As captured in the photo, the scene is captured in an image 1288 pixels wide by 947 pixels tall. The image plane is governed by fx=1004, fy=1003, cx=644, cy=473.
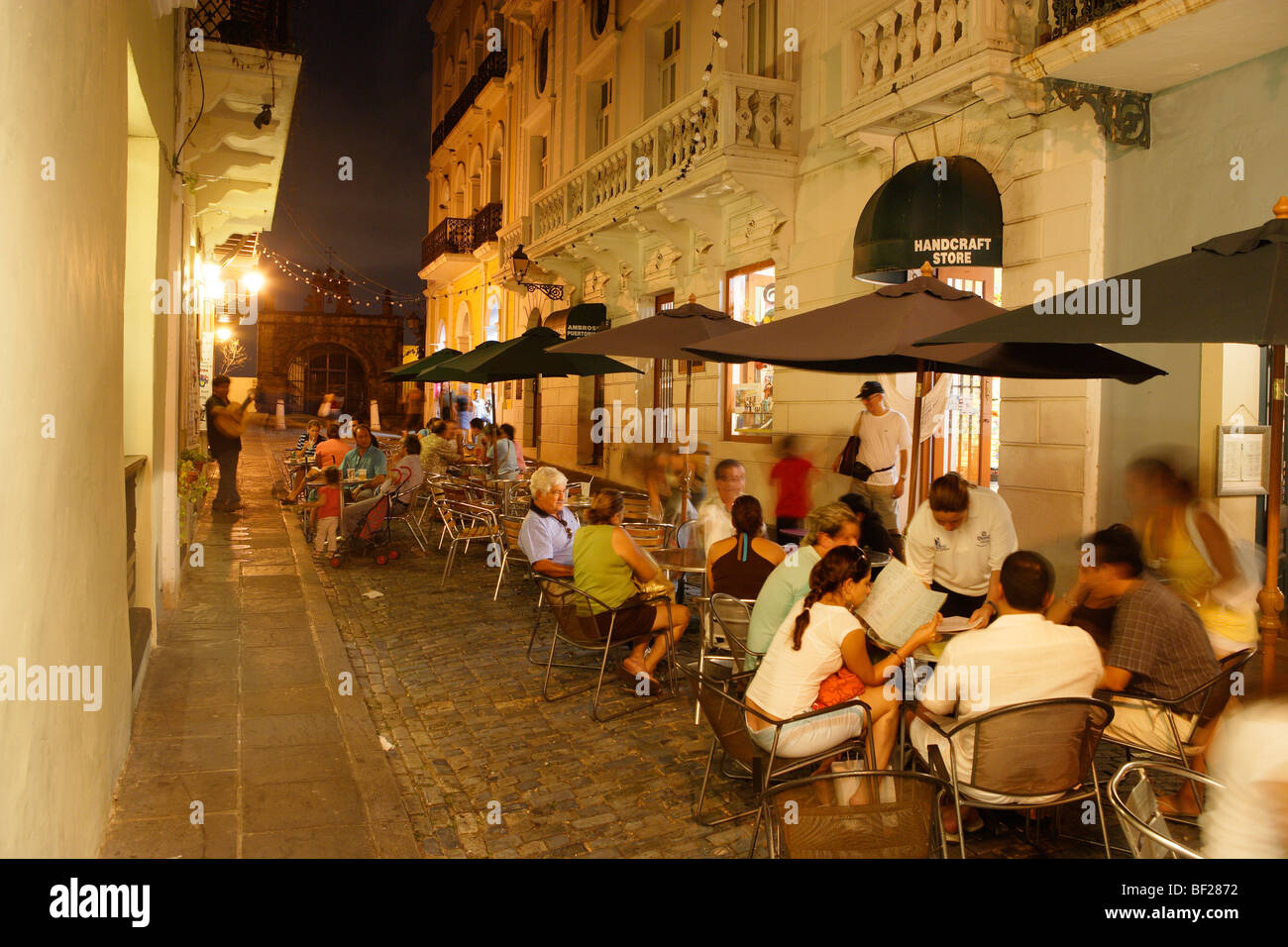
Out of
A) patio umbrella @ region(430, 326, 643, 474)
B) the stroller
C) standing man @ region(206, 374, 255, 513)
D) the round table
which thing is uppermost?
patio umbrella @ region(430, 326, 643, 474)

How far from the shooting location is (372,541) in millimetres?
11695

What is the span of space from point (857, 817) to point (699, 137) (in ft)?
37.2

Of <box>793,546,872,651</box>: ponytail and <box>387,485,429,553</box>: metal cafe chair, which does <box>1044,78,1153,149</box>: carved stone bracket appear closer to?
<box>793,546,872,651</box>: ponytail

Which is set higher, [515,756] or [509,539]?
[509,539]

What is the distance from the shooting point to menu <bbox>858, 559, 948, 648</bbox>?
4.52 m

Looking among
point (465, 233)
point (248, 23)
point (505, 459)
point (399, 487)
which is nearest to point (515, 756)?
point (399, 487)

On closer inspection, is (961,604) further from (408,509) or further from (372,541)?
(408,509)

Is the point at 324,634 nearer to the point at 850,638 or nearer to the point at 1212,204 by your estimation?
the point at 850,638

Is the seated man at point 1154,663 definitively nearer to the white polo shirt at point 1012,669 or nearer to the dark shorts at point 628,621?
the white polo shirt at point 1012,669

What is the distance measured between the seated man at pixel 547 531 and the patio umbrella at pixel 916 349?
179 centimetres

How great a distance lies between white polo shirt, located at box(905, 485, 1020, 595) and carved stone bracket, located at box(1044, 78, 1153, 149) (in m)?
4.04

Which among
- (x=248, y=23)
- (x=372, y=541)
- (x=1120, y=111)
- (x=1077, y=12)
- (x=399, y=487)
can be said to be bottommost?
(x=372, y=541)

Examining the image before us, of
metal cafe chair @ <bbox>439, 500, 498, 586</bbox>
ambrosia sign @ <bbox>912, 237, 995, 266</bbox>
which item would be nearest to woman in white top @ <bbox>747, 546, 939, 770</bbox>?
ambrosia sign @ <bbox>912, 237, 995, 266</bbox>

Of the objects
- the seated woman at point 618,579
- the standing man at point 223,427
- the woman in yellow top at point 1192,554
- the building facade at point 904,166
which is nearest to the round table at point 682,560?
the seated woman at point 618,579
